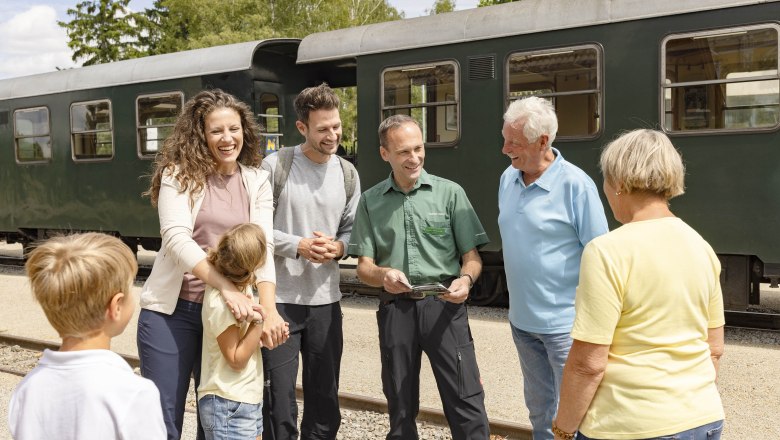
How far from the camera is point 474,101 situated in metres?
8.52

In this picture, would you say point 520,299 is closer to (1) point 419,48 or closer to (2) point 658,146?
(2) point 658,146

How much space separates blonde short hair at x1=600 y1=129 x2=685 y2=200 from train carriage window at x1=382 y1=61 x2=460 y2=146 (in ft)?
21.1

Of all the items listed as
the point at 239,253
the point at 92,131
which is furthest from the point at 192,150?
the point at 92,131

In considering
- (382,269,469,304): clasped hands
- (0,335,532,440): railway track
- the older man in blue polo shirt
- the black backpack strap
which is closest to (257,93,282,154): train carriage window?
(0,335,532,440): railway track

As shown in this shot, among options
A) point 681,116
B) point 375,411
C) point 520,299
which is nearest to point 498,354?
point 375,411

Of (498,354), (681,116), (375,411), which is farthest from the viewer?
(681,116)

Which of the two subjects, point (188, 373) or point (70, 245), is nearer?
point (70, 245)

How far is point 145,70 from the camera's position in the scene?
11516 millimetres

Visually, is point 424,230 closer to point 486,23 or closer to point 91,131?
point 486,23

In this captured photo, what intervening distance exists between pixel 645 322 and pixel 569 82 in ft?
20.2

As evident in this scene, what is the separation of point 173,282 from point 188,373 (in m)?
0.38

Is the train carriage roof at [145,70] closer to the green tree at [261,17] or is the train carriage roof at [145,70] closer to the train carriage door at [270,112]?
the train carriage door at [270,112]

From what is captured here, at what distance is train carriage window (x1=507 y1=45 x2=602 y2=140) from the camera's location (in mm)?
7816

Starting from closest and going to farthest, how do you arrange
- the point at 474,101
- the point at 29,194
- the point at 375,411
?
the point at 375,411 < the point at 474,101 < the point at 29,194
